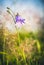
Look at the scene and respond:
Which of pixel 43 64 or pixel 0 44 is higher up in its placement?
pixel 0 44

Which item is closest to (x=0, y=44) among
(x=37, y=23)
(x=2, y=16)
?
(x=2, y=16)

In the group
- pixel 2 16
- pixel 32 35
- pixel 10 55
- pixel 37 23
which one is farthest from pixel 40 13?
pixel 10 55

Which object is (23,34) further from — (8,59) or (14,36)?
(8,59)

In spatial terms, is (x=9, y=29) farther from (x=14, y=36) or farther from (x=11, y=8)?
(x=11, y=8)

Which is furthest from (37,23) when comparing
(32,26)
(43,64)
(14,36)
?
(43,64)

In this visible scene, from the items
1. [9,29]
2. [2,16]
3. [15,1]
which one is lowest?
[9,29]

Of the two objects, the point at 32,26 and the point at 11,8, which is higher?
the point at 11,8

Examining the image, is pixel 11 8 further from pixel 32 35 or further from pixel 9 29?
pixel 32 35

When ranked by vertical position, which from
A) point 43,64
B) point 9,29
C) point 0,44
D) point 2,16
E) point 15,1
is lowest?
point 43,64
